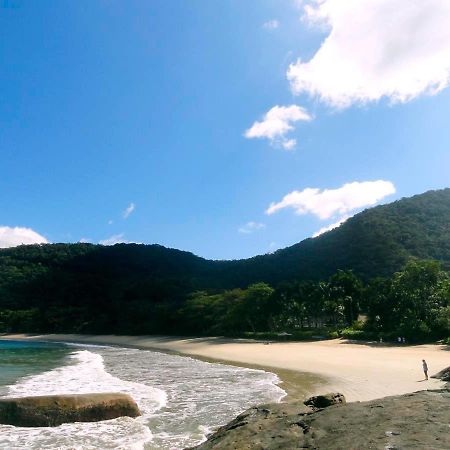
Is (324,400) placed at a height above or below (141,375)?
above

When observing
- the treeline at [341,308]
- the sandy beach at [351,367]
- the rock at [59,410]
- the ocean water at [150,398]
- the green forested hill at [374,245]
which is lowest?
the sandy beach at [351,367]

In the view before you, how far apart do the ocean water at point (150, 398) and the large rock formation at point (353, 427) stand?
21.7 ft

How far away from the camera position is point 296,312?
6556 cm

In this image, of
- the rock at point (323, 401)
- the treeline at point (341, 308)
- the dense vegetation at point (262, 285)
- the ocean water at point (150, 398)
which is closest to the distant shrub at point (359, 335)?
the treeline at point (341, 308)

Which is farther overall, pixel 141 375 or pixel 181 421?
pixel 141 375

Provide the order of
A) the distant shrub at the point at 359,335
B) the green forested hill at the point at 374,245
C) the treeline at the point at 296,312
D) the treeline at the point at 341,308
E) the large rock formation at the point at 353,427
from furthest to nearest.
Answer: the green forested hill at the point at 374,245 → the distant shrub at the point at 359,335 → the treeline at the point at 296,312 → the treeline at the point at 341,308 → the large rock formation at the point at 353,427

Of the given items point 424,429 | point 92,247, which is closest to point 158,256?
point 92,247

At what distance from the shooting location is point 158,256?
6122 inches

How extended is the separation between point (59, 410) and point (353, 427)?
12613mm

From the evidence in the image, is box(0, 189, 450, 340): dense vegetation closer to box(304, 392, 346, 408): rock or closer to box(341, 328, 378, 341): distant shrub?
box(341, 328, 378, 341): distant shrub

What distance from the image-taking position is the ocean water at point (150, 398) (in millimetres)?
12859

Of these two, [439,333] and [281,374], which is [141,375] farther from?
[439,333]

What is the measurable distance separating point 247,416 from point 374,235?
9799 cm

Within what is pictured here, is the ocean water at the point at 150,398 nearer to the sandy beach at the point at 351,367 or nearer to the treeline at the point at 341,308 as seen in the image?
the sandy beach at the point at 351,367
